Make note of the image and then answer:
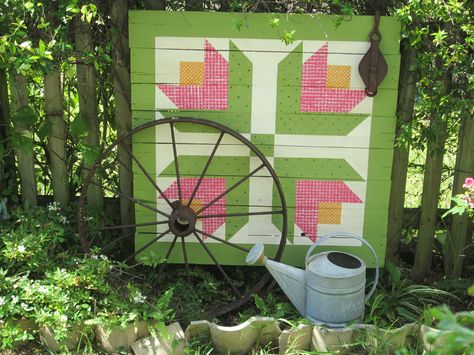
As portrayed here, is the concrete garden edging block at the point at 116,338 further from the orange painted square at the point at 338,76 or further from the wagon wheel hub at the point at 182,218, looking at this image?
the orange painted square at the point at 338,76

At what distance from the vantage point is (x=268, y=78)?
2908mm

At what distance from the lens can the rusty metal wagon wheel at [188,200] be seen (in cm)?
294

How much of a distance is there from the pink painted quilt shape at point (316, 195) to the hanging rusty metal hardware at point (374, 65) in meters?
0.53

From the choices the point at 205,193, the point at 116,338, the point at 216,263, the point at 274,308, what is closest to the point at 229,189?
the point at 205,193

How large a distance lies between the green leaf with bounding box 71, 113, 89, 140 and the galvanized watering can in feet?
3.74

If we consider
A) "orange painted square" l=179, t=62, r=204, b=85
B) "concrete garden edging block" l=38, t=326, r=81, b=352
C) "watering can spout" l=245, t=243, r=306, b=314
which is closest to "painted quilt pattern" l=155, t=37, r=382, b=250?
"orange painted square" l=179, t=62, r=204, b=85

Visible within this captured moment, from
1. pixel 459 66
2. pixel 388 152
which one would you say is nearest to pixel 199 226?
pixel 388 152

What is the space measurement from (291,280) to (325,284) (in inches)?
7.3

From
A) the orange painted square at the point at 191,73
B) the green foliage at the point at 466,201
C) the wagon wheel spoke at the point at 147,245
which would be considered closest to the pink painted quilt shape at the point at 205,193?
the wagon wheel spoke at the point at 147,245

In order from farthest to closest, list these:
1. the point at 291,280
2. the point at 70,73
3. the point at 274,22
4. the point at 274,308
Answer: the point at 70,73, the point at 274,308, the point at 291,280, the point at 274,22

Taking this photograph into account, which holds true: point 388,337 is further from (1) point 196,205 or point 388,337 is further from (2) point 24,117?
(2) point 24,117

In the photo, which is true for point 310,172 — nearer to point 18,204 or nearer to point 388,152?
point 388,152

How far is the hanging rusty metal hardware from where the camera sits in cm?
283

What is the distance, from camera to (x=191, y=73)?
9.54 ft
